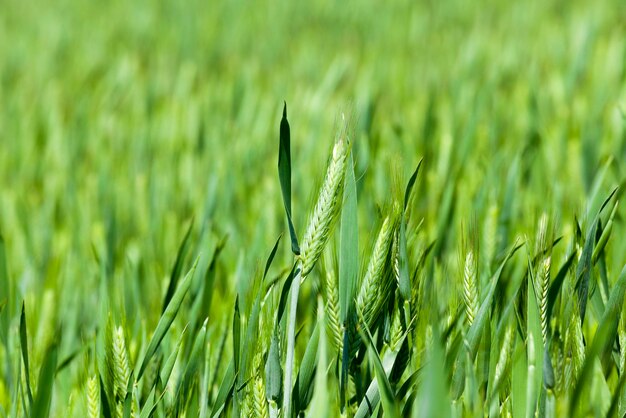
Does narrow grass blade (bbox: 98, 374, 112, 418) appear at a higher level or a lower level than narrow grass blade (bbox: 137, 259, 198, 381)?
lower

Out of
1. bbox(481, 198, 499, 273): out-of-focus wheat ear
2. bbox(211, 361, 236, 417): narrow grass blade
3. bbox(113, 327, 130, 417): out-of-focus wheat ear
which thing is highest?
bbox(481, 198, 499, 273): out-of-focus wheat ear

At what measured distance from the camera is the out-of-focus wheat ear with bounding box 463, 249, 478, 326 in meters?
0.66

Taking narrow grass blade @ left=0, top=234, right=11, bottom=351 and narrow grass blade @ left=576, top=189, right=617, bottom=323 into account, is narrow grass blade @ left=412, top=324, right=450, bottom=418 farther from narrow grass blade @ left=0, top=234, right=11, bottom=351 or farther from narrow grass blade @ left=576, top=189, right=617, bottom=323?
narrow grass blade @ left=0, top=234, right=11, bottom=351

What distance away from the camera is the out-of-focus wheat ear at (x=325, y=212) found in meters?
0.62

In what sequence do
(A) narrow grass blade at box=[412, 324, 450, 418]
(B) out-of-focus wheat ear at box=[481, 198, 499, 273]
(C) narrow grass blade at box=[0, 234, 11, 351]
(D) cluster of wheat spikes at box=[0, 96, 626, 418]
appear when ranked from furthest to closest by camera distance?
1. (B) out-of-focus wheat ear at box=[481, 198, 499, 273]
2. (C) narrow grass blade at box=[0, 234, 11, 351]
3. (D) cluster of wheat spikes at box=[0, 96, 626, 418]
4. (A) narrow grass blade at box=[412, 324, 450, 418]

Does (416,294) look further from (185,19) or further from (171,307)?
(185,19)

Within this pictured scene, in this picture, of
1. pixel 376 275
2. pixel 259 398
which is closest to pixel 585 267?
pixel 376 275

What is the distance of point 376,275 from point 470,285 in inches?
3.1

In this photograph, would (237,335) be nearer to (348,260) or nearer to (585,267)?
(348,260)

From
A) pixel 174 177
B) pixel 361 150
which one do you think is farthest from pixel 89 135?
pixel 361 150

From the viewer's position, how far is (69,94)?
2.24 meters

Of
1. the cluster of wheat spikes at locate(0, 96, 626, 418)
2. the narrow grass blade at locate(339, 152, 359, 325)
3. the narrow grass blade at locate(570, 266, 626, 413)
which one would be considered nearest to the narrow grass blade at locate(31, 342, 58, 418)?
the cluster of wheat spikes at locate(0, 96, 626, 418)

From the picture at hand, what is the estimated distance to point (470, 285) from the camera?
2.16 feet

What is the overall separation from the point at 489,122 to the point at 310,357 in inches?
41.8
